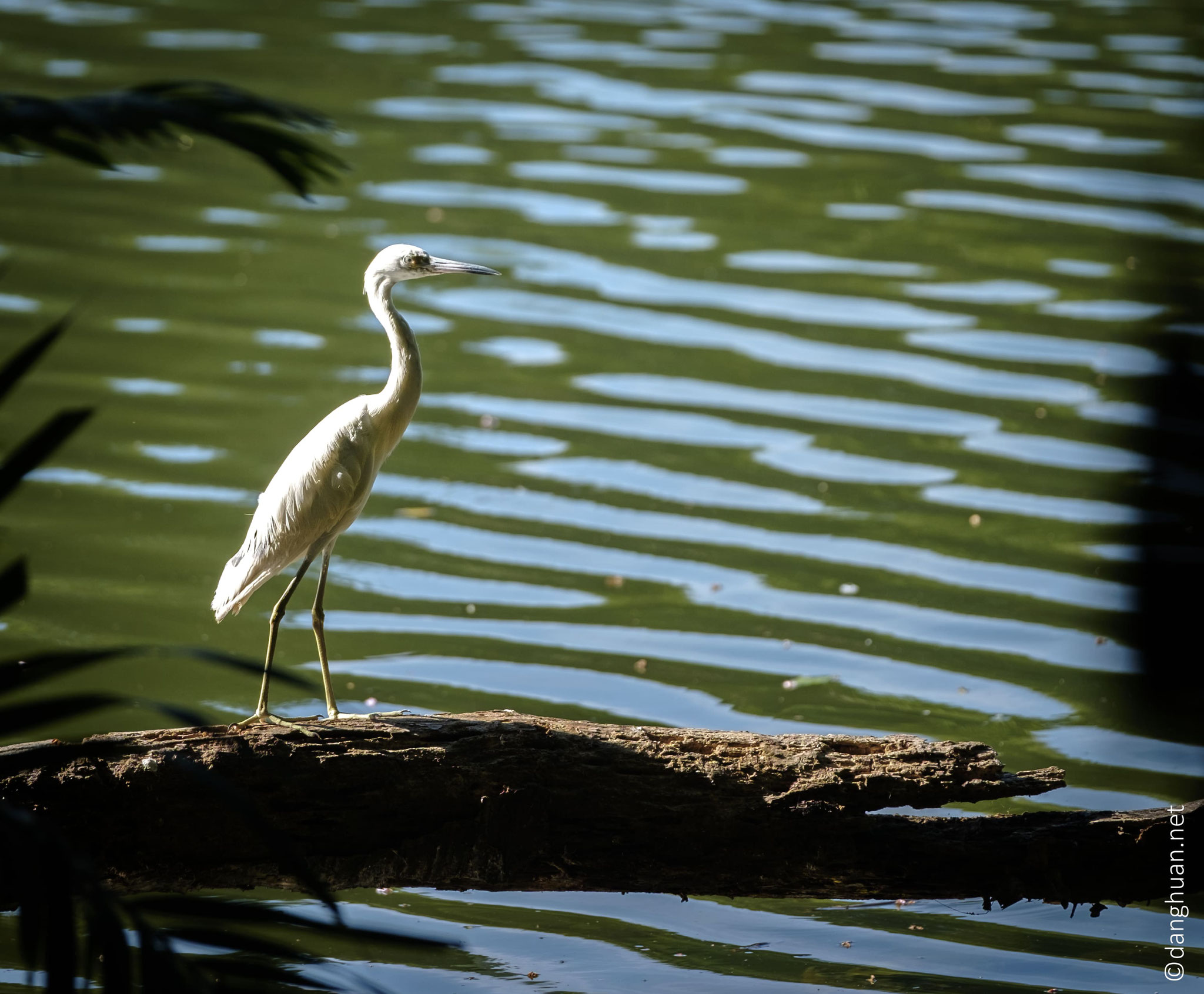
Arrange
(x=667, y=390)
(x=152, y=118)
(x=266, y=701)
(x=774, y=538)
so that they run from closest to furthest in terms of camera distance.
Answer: (x=152, y=118) → (x=266, y=701) → (x=774, y=538) → (x=667, y=390)

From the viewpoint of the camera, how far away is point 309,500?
3789 millimetres

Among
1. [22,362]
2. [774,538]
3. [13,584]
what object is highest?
[22,362]

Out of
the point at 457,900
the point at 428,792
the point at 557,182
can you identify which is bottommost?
the point at 457,900

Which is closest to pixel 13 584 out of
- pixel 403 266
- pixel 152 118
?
pixel 152 118

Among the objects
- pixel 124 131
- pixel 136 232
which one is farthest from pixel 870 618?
pixel 136 232

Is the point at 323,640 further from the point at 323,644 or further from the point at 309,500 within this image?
the point at 309,500

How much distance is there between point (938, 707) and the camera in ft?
15.7

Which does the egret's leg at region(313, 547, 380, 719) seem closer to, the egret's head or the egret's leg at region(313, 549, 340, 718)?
the egret's leg at region(313, 549, 340, 718)

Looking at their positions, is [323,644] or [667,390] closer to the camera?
[323,644]

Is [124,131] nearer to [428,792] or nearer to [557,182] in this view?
[428,792]

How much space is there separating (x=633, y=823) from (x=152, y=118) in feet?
6.02

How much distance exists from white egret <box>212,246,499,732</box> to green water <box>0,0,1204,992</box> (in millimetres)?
964

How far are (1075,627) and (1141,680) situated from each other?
31cm

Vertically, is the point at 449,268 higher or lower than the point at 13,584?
higher
